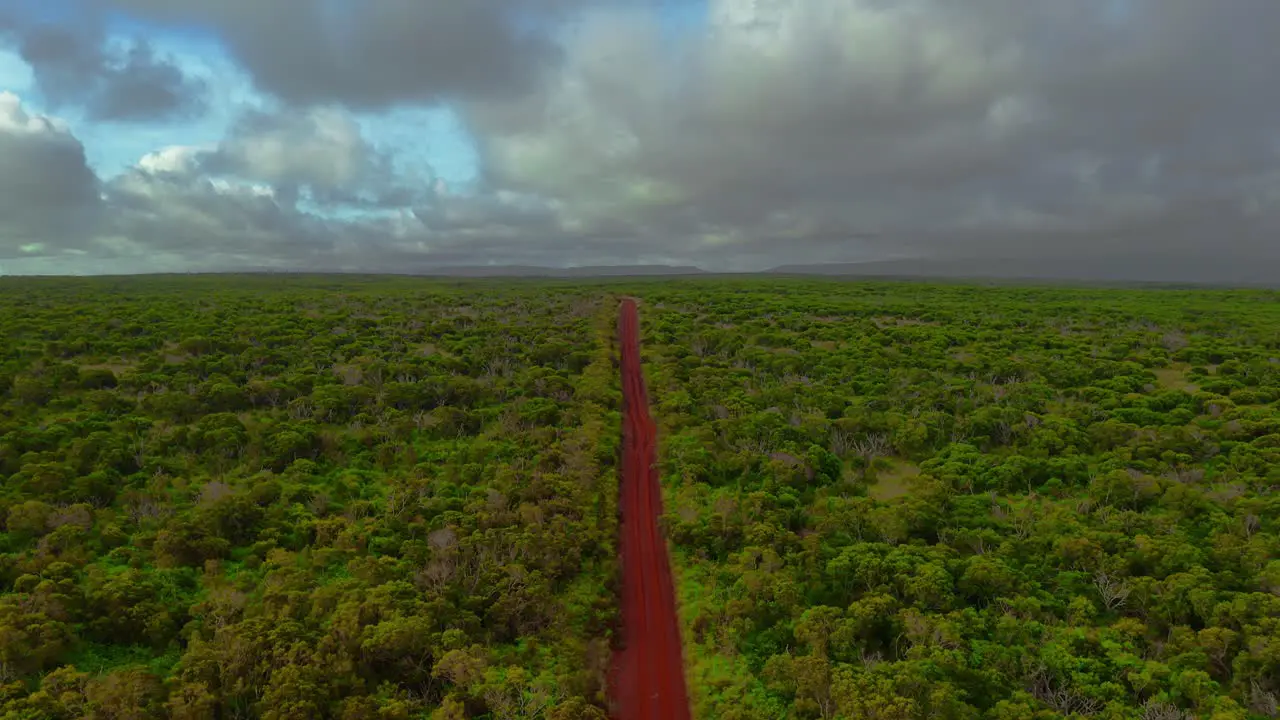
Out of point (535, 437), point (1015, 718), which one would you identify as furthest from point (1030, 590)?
point (535, 437)

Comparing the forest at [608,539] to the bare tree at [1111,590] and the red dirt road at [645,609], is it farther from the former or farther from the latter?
the red dirt road at [645,609]

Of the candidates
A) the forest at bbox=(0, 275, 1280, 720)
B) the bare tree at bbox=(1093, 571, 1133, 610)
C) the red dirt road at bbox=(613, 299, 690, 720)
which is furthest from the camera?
the bare tree at bbox=(1093, 571, 1133, 610)

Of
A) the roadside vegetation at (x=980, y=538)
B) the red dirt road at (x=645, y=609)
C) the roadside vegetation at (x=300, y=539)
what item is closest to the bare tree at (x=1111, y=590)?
the roadside vegetation at (x=980, y=538)

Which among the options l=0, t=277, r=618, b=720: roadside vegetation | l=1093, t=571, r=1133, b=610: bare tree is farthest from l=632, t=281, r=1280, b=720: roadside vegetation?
l=0, t=277, r=618, b=720: roadside vegetation

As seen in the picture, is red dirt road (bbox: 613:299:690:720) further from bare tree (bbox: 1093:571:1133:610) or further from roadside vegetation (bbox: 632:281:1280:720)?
bare tree (bbox: 1093:571:1133:610)

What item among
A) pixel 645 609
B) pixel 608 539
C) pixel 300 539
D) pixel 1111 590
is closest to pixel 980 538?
pixel 1111 590

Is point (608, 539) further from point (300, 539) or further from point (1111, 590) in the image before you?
point (1111, 590)

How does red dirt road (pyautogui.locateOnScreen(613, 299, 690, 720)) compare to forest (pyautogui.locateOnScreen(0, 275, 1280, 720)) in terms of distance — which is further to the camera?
red dirt road (pyautogui.locateOnScreen(613, 299, 690, 720))
